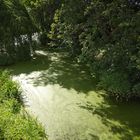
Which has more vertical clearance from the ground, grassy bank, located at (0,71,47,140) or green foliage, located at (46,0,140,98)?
green foliage, located at (46,0,140,98)

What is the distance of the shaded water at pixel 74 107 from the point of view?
880cm

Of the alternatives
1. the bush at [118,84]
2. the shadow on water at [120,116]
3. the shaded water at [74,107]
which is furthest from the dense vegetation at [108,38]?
the shaded water at [74,107]

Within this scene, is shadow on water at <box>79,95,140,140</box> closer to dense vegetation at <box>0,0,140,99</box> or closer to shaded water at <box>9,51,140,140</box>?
shaded water at <box>9,51,140,140</box>

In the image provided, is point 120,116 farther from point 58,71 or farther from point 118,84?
point 58,71

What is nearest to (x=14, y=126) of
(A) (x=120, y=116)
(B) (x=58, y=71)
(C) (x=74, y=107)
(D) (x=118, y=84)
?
(C) (x=74, y=107)

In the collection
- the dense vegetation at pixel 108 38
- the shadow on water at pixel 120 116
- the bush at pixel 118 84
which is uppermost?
the dense vegetation at pixel 108 38

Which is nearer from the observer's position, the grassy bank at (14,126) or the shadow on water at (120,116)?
the grassy bank at (14,126)

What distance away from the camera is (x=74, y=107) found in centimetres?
1052

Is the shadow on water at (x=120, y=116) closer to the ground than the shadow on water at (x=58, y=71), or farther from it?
closer to the ground

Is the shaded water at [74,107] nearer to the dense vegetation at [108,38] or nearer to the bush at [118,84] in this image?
the bush at [118,84]

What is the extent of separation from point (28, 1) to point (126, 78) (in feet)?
42.9

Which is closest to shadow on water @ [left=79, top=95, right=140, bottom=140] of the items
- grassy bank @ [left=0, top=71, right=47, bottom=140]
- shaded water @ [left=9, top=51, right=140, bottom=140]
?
shaded water @ [left=9, top=51, right=140, bottom=140]

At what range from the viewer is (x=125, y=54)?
34.4 ft

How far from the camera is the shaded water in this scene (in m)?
8.80
